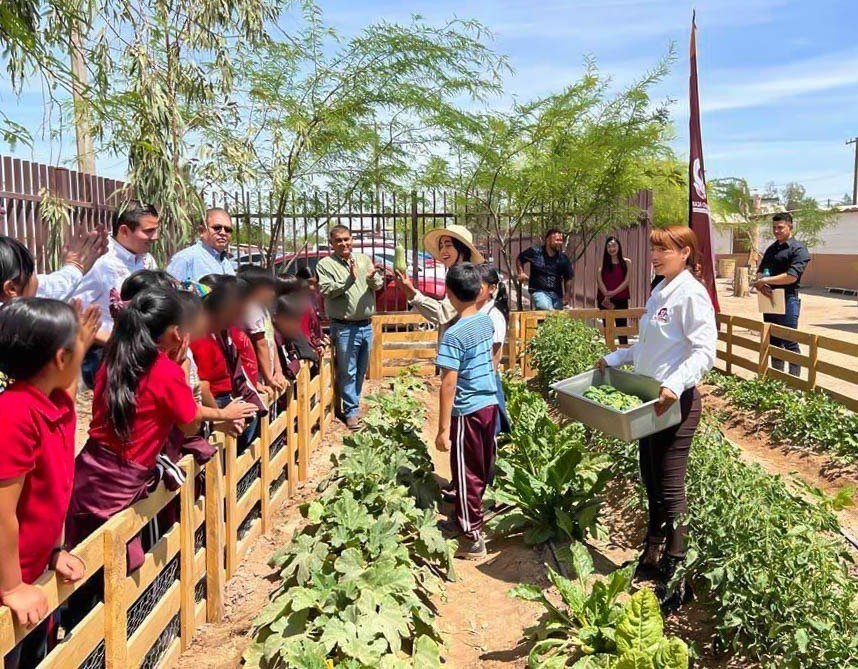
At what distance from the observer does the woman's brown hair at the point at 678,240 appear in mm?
3746

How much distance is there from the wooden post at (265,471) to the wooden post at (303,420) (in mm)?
881

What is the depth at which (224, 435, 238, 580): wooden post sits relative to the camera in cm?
379


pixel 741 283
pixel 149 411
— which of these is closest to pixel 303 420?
pixel 149 411

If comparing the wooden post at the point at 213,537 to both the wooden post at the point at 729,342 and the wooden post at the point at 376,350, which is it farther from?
the wooden post at the point at 729,342

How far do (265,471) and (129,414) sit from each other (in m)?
1.77

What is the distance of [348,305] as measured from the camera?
7039 millimetres

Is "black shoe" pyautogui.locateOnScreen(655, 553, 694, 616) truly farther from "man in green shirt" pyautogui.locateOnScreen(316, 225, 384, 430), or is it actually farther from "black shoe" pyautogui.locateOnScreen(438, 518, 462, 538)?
"man in green shirt" pyautogui.locateOnScreen(316, 225, 384, 430)

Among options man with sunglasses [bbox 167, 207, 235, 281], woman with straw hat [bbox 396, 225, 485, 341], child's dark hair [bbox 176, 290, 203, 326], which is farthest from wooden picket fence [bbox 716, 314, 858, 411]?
child's dark hair [bbox 176, 290, 203, 326]

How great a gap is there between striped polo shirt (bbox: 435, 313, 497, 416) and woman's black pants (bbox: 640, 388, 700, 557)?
1082 mm

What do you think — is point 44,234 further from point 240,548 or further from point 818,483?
point 818,483

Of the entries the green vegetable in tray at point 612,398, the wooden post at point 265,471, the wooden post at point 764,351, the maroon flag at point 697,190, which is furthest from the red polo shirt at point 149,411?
the wooden post at point 764,351

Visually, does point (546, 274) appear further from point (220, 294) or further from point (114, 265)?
point (220, 294)

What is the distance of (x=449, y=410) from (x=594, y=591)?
1.43 metres

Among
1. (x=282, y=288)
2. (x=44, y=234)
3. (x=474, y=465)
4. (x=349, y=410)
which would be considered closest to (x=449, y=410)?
(x=474, y=465)
